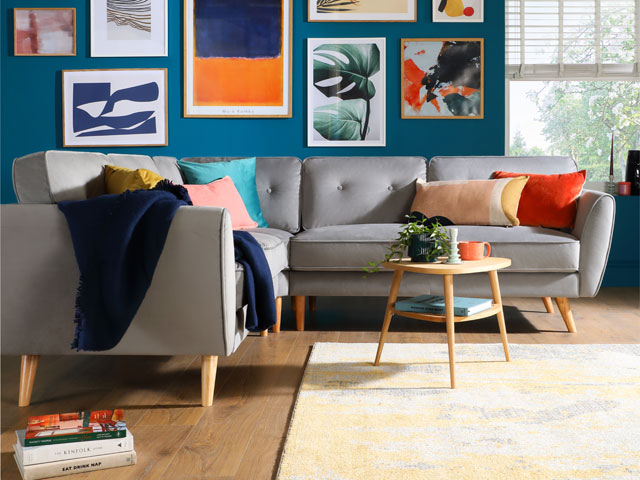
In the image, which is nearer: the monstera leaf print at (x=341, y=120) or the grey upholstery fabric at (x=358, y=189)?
the grey upholstery fabric at (x=358, y=189)

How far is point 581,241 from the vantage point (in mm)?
3090

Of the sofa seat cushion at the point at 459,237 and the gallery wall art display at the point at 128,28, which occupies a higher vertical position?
the gallery wall art display at the point at 128,28

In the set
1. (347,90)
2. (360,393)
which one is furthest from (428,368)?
(347,90)

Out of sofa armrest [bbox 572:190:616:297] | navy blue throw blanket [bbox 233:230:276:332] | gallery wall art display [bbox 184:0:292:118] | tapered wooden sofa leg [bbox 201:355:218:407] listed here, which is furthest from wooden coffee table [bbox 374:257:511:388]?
gallery wall art display [bbox 184:0:292:118]

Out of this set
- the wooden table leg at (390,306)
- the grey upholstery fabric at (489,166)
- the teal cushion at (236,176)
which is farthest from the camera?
the grey upholstery fabric at (489,166)

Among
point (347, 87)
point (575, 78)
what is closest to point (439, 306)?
point (347, 87)

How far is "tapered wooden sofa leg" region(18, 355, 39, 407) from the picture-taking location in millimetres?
2143

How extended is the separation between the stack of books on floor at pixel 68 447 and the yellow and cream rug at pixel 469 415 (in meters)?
0.44

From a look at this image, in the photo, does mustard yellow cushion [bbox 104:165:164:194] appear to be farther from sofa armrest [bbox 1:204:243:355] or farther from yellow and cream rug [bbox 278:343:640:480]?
yellow and cream rug [bbox 278:343:640:480]

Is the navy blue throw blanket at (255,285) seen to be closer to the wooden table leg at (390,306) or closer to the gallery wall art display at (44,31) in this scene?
the wooden table leg at (390,306)

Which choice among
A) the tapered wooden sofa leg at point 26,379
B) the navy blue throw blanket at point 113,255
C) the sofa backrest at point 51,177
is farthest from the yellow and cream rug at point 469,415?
the sofa backrest at point 51,177

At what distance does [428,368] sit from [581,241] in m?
1.14

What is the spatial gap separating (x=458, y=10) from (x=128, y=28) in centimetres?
226

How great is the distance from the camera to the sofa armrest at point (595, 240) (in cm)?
305
